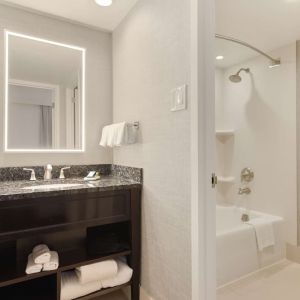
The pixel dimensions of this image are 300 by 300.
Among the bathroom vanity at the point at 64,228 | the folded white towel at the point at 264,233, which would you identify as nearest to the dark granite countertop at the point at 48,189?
the bathroom vanity at the point at 64,228

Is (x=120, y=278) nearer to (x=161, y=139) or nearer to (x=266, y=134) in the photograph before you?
(x=161, y=139)

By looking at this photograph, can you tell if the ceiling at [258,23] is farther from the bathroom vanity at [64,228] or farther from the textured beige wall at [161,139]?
→ the bathroom vanity at [64,228]

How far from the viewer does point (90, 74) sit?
215 cm

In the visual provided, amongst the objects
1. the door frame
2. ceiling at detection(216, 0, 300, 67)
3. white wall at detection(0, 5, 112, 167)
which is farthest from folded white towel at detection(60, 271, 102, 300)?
ceiling at detection(216, 0, 300, 67)

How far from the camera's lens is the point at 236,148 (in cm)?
296

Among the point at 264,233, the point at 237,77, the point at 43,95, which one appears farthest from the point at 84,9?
the point at 264,233

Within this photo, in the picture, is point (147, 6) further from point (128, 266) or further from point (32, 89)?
point (128, 266)

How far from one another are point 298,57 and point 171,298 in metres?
2.42

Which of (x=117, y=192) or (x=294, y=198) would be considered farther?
(x=294, y=198)

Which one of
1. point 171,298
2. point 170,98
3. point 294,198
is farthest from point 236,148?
point 171,298

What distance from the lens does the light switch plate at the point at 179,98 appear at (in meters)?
1.29

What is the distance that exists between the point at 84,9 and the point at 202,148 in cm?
152

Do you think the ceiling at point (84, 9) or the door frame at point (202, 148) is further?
the ceiling at point (84, 9)

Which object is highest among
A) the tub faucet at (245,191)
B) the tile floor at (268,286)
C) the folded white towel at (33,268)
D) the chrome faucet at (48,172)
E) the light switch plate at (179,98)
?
the light switch plate at (179,98)
